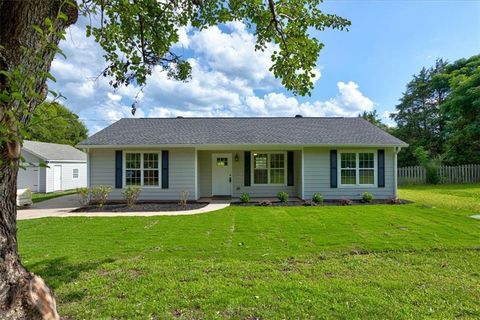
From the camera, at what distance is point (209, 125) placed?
15.6 metres

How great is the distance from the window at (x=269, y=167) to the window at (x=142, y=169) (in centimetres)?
473

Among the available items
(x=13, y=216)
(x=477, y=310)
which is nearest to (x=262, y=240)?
(x=477, y=310)

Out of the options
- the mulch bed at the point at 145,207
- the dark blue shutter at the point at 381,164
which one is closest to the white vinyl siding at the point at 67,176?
the mulch bed at the point at 145,207

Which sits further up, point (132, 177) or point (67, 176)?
point (132, 177)

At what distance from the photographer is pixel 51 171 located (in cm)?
1908

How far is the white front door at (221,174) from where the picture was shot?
47.3ft

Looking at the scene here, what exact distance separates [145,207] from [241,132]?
5.89m

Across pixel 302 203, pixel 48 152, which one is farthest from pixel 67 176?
pixel 302 203

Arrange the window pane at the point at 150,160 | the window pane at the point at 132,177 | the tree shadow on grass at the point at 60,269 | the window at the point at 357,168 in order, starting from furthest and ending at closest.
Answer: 1. the window at the point at 357,168
2. the window pane at the point at 150,160
3. the window pane at the point at 132,177
4. the tree shadow on grass at the point at 60,269

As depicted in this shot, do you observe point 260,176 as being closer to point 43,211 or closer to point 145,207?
point 145,207

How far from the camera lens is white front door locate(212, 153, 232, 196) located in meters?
14.4

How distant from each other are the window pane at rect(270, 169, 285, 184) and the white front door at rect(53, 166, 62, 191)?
15137mm

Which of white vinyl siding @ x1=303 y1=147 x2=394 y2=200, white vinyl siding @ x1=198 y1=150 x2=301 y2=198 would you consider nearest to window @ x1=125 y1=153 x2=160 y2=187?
white vinyl siding @ x1=198 y1=150 x2=301 y2=198

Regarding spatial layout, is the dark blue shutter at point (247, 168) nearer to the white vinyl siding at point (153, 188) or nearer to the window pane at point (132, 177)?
the white vinyl siding at point (153, 188)
